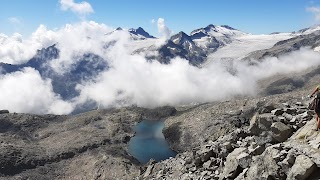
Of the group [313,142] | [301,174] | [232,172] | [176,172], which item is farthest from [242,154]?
[176,172]

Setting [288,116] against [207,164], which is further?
[207,164]

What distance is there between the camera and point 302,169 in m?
35.0

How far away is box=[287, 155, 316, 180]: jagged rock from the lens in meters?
34.8

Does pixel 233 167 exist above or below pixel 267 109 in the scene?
below

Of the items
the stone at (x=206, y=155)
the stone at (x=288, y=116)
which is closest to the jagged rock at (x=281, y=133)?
the stone at (x=288, y=116)

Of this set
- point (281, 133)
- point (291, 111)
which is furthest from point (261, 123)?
point (281, 133)

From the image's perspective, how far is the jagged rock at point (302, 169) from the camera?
114 feet

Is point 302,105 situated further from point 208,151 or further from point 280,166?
point 280,166

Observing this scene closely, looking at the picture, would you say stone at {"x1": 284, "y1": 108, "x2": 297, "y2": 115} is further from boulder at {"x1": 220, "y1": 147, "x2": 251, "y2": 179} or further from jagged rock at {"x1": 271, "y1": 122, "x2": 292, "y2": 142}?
boulder at {"x1": 220, "y1": 147, "x2": 251, "y2": 179}

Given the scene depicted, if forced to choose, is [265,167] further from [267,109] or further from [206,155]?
[206,155]

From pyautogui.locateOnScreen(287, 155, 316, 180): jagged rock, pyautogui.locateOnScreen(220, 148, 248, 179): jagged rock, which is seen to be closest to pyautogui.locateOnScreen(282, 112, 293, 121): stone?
pyautogui.locateOnScreen(220, 148, 248, 179): jagged rock

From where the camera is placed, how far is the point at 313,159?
118 feet

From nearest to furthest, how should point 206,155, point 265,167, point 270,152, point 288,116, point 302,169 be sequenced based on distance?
point 302,169 → point 265,167 → point 270,152 → point 288,116 → point 206,155

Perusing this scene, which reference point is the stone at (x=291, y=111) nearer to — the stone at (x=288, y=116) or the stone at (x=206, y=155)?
the stone at (x=288, y=116)
